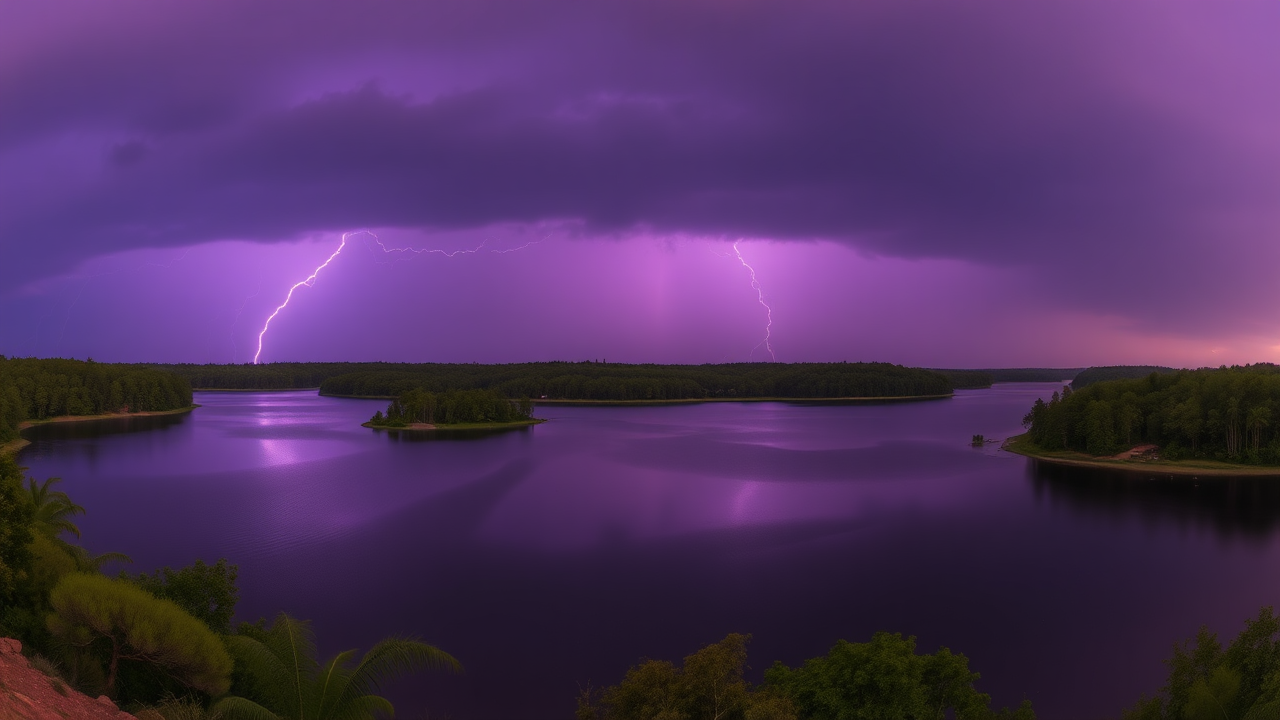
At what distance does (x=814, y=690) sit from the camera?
11.2m

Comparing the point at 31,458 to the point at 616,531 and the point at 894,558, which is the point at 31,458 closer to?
the point at 616,531

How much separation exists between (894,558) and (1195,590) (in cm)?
1020

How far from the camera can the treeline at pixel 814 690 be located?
32.6ft

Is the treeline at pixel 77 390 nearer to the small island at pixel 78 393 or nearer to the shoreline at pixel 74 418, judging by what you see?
the small island at pixel 78 393

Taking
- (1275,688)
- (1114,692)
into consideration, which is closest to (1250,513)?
(1114,692)

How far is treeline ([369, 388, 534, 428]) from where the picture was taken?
3320 inches

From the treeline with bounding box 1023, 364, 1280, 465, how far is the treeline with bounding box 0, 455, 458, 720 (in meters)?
60.1

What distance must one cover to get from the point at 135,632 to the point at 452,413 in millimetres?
80152

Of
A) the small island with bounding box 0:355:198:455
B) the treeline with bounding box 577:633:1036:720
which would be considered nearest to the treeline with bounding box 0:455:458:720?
the treeline with bounding box 577:633:1036:720

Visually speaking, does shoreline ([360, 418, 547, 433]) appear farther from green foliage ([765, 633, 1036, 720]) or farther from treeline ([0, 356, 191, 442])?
green foliage ([765, 633, 1036, 720])

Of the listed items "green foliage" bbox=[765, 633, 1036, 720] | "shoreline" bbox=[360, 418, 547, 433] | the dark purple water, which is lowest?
the dark purple water

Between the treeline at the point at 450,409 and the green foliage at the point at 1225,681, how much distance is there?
80.0m

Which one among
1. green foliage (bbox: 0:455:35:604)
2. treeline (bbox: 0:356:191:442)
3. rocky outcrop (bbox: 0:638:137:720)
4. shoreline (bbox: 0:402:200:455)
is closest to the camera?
rocky outcrop (bbox: 0:638:137:720)

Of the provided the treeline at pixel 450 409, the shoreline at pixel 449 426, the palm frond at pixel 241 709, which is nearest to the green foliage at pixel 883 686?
the palm frond at pixel 241 709
